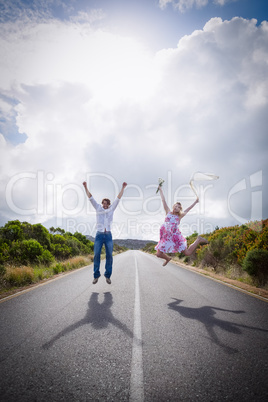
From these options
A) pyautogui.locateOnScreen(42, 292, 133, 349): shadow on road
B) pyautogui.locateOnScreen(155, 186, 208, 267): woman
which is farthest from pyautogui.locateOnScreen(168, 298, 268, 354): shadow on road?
pyautogui.locateOnScreen(155, 186, 208, 267): woman

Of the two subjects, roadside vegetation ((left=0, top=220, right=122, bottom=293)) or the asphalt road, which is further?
roadside vegetation ((left=0, top=220, right=122, bottom=293))

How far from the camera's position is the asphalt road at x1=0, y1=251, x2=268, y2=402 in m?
1.80

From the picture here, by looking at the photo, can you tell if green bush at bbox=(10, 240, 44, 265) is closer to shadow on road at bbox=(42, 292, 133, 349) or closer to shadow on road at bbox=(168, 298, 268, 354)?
shadow on road at bbox=(42, 292, 133, 349)

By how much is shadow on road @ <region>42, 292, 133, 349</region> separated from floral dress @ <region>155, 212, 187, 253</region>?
90.0 inches

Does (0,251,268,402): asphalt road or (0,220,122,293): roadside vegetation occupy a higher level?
(0,251,268,402): asphalt road

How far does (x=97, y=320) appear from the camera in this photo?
3.67m

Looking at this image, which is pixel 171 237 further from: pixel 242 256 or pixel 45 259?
pixel 45 259

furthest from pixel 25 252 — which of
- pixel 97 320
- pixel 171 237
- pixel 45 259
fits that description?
pixel 97 320

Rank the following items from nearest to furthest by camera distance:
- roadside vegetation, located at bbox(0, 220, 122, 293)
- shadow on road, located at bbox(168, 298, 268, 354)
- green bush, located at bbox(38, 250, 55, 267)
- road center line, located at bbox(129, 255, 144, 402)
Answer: road center line, located at bbox(129, 255, 144, 402) → shadow on road, located at bbox(168, 298, 268, 354) → roadside vegetation, located at bbox(0, 220, 122, 293) → green bush, located at bbox(38, 250, 55, 267)

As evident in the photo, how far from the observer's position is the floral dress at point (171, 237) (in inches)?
244

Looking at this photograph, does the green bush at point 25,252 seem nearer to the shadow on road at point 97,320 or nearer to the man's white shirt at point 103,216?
the man's white shirt at point 103,216

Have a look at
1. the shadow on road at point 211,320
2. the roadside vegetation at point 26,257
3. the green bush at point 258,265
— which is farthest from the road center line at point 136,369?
the green bush at point 258,265

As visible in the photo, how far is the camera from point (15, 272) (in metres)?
7.32

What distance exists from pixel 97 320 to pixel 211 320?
2.17 m
